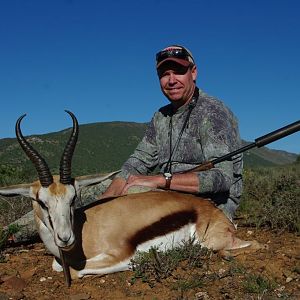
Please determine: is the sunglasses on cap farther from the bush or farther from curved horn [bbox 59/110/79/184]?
the bush

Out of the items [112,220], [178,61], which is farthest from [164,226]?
[178,61]

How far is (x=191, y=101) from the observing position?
A: 19.7ft

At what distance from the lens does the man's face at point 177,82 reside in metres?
5.96

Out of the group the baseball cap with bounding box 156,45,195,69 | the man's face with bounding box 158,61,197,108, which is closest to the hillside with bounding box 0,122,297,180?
the man's face with bounding box 158,61,197,108

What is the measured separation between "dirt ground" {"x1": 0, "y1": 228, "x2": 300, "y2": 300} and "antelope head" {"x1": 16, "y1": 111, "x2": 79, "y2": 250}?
1.63 feet

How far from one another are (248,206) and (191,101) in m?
3.04

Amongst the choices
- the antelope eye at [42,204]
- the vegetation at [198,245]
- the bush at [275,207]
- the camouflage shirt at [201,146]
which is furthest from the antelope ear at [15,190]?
the bush at [275,207]

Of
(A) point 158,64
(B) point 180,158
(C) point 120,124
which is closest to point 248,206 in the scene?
(B) point 180,158

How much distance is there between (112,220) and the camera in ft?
16.4

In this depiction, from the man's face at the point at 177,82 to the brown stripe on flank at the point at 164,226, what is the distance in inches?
62.9

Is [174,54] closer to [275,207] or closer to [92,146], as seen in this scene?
[275,207]

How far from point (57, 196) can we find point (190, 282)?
1436 mm

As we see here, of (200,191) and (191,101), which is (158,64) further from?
(200,191)

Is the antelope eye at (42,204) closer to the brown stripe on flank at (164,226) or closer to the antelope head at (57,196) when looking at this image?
the antelope head at (57,196)
